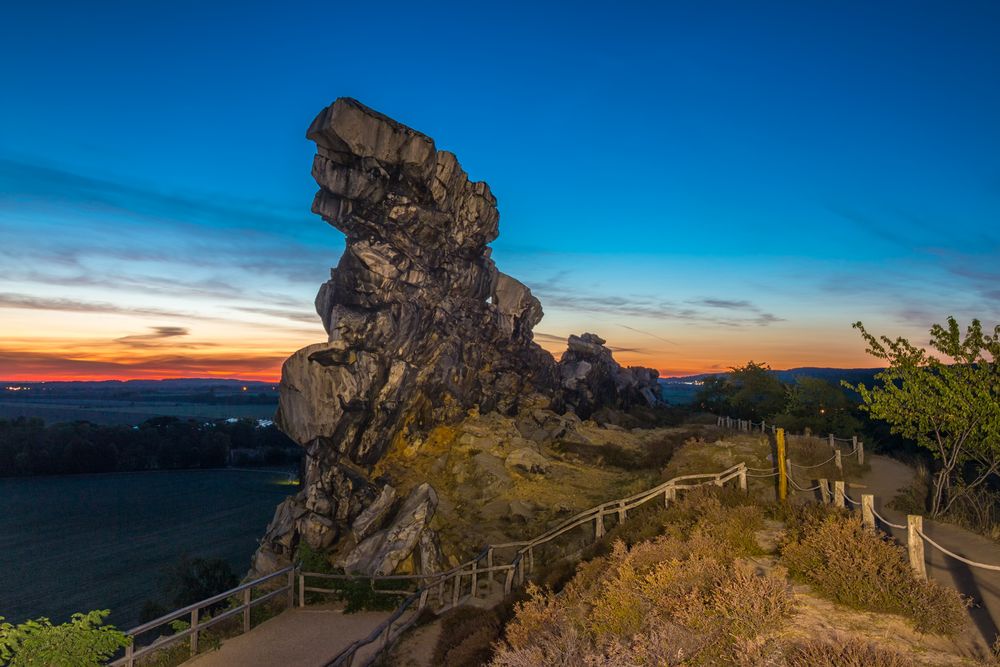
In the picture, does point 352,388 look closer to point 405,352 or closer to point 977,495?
point 405,352

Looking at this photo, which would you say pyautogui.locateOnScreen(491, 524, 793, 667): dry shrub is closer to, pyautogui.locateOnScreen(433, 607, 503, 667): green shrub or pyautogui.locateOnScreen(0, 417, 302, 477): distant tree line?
pyautogui.locateOnScreen(433, 607, 503, 667): green shrub

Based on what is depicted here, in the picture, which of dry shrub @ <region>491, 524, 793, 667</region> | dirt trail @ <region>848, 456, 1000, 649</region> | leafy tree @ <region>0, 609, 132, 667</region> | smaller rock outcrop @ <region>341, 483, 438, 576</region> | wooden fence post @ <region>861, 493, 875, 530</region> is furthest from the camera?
smaller rock outcrop @ <region>341, 483, 438, 576</region>

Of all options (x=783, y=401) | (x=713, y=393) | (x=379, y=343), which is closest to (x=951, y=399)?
(x=379, y=343)

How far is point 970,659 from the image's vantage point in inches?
292

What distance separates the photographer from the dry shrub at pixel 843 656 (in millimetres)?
6320

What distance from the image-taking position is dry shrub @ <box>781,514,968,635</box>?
27.5 ft

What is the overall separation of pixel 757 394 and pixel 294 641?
59.3 metres

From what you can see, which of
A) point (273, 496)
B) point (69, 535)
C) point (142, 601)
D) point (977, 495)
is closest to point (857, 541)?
point (977, 495)

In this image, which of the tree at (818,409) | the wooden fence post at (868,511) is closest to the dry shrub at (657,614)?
the wooden fence post at (868,511)

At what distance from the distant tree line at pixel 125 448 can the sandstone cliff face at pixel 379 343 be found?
77.6 metres

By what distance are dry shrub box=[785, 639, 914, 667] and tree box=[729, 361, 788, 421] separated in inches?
2094

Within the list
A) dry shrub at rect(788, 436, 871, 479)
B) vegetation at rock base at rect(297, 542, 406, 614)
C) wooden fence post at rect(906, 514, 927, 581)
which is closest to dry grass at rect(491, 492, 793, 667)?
wooden fence post at rect(906, 514, 927, 581)

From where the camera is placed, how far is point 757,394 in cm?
6219

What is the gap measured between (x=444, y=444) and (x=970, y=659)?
35.8 metres
